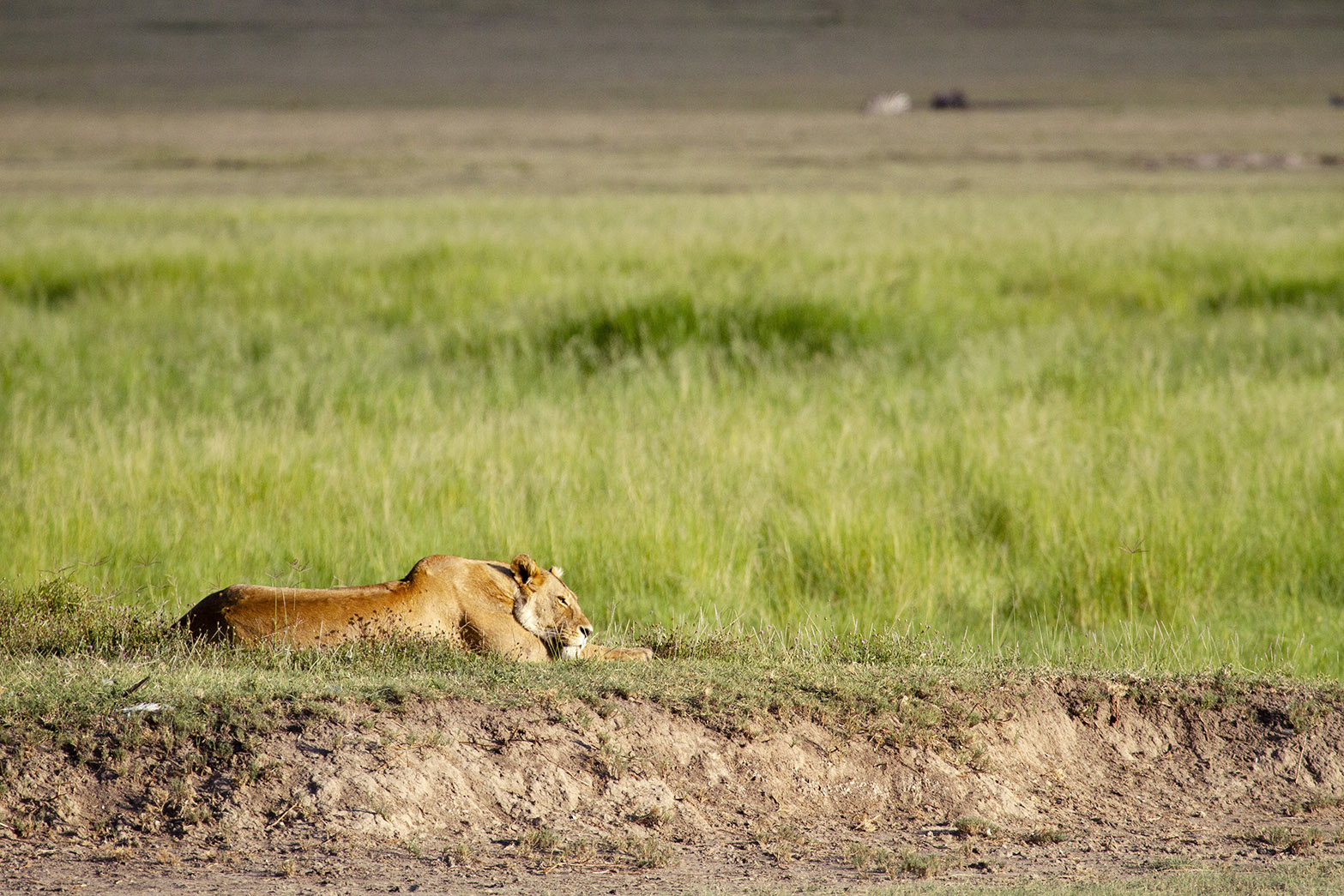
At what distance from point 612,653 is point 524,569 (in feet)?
1.30

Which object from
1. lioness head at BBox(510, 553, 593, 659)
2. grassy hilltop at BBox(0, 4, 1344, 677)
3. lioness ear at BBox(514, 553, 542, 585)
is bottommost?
grassy hilltop at BBox(0, 4, 1344, 677)

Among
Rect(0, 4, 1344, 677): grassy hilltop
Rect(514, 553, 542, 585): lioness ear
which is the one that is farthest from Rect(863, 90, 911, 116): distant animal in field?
Rect(514, 553, 542, 585): lioness ear

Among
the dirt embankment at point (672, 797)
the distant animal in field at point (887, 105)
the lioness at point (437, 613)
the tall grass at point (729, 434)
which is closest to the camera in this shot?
the dirt embankment at point (672, 797)

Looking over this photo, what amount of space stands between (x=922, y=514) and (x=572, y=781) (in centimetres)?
328

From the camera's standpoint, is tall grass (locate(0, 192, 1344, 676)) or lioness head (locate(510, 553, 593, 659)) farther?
tall grass (locate(0, 192, 1344, 676))

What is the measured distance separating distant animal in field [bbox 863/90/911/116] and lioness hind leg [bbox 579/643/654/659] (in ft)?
301

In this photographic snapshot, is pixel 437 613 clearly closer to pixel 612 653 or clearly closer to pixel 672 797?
pixel 612 653

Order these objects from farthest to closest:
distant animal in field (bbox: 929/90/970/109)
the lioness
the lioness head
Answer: distant animal in field (bbox: 929/90/970/109)
the lioness head
the lioness

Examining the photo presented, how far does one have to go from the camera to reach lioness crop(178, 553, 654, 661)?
435 centimetres

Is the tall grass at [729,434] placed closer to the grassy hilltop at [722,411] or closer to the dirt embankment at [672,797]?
the grassy hilltop at [722,411]

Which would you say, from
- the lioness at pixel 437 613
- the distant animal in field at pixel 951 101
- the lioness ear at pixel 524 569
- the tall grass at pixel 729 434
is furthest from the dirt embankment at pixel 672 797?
the distant animal in field at pixel 951 101

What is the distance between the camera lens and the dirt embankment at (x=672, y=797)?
3.38 meters

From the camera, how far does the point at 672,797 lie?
→ 3.76 meters

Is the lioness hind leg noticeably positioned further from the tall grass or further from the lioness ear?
the tall grass
